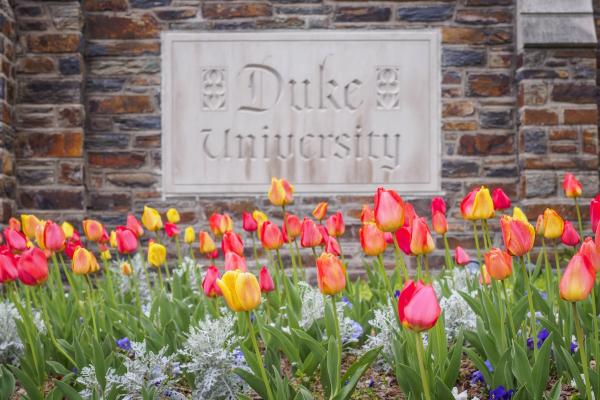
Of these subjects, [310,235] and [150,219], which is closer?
[310,235]

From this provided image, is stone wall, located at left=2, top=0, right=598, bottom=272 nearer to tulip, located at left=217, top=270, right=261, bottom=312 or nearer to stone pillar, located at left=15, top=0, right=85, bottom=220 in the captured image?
stone pillar, located at left=15, top=0, right=85, bottom=220

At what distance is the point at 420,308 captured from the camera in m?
1.34

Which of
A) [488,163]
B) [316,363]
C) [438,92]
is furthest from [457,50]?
[316,363]

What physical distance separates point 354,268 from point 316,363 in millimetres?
3672

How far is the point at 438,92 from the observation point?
5789 millimetres

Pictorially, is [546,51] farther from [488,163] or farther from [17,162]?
[17,162]

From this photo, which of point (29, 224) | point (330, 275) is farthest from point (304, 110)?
point (330, 275)

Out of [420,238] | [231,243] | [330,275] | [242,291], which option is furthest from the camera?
[231,243]

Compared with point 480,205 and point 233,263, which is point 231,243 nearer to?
point 233,263

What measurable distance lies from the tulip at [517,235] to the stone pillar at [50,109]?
4405 mm

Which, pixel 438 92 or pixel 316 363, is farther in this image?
pixel 438 92

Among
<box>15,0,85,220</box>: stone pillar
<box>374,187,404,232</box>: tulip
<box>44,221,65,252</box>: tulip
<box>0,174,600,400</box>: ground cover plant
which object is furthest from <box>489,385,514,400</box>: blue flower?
<box>15,0,85,220</box>: stone pillar

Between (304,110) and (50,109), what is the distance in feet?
6.53

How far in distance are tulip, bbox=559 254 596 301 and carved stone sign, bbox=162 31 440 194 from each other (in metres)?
4.33
